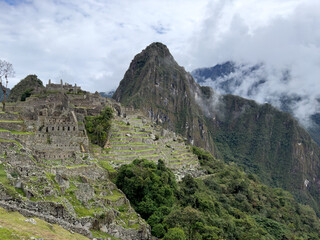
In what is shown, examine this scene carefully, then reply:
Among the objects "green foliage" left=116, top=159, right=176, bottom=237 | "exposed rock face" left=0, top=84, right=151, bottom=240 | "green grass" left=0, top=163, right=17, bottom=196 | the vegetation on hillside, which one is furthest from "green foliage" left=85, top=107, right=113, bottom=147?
"green grass" left=0, top=163, right=17, bottom=196

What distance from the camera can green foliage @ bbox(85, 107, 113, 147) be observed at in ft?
106

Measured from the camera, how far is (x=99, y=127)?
106 ft

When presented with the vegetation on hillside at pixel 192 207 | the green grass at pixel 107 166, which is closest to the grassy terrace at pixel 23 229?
the vegetation on hillside at pixel 192 207

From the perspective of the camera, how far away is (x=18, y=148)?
18938mm

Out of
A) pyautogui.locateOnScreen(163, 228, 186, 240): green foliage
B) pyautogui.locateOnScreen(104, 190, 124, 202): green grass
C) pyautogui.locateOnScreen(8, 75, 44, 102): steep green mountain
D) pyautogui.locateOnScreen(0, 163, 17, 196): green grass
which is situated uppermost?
pyautogui.locateOnScreen(8, 75, 44, 102): steep green mountain

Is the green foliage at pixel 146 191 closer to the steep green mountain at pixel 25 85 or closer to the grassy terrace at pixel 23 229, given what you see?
the grassy terrace at pixel 23 229

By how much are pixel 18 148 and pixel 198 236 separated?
54.3 ft

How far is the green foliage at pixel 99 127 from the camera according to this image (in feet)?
106

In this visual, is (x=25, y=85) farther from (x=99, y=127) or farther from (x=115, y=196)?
(x=115, y=196)

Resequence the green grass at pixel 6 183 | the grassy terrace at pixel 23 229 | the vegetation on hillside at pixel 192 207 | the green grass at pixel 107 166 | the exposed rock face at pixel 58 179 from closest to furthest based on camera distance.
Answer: the grassy terrace at pixel 23 229, the green grass at pixel 6 183, the exposed rock face at pixel 58 179, the vegetation on hillside at pixel 192 207, the green grass at pixel 107 166

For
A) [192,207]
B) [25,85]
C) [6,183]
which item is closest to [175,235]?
[192,207]

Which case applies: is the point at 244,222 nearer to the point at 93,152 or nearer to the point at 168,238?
the point at 168,238

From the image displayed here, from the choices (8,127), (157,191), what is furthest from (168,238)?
(8,127)

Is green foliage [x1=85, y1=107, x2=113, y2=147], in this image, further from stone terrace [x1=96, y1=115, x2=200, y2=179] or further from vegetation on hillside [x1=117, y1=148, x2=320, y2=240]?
vegetation on hillside [x1=117, y1=148, x2=320, y2=240]
